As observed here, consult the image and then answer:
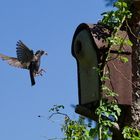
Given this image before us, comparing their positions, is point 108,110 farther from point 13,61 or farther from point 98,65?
point 13,61

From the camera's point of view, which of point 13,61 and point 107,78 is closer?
point 107,78

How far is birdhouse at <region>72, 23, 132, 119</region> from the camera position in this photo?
2.58m

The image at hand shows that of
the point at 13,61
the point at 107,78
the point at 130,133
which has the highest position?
the point at 13,61

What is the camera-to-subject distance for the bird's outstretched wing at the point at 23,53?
289 cm

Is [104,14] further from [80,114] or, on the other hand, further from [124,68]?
[80,114]

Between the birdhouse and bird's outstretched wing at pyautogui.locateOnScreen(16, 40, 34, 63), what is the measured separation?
0.92 feet

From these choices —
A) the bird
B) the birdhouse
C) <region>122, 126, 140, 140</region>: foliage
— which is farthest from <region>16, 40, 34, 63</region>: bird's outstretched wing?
<region>122, 126, 140, 140</region>: foliage

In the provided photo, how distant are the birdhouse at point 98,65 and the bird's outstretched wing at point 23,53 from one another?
0.28 m

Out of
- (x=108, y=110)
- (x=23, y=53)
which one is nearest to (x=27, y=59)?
(x=23, y=53)

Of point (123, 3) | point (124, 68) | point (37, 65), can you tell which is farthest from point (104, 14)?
point (37, 65)

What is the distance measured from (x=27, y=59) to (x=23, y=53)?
48 mm

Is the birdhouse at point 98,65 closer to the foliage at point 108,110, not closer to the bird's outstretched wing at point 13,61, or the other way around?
the foliage at point 108,110

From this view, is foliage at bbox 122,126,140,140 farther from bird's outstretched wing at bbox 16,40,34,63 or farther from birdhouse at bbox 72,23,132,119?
bird's outstretched wing at bbox 16,40,34,63

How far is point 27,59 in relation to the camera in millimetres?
2889
